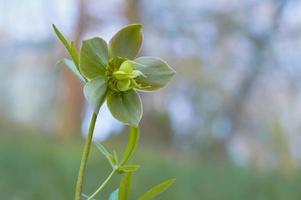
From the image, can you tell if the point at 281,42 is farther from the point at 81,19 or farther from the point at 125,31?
the point at 125,31

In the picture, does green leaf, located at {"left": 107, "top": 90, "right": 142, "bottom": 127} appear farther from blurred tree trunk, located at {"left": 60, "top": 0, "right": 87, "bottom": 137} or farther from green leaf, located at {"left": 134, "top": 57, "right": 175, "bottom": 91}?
blurred tree trunk, located at {"left": 60, "top": 0, "right": 87, "bottom": 137}

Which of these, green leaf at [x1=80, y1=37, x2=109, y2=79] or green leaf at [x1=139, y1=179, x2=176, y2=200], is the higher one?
green leaf at [x1=80, y1=37, x2=109, y2=79]

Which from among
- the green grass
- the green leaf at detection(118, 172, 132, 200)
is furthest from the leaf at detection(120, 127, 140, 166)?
the green grass

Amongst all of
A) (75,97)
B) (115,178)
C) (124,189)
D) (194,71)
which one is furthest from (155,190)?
(194,71)

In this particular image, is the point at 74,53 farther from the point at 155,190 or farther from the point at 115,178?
the point at 115,178

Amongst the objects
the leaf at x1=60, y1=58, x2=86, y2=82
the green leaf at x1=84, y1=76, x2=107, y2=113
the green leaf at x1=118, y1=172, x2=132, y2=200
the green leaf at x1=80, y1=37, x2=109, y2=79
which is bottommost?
the green leaf at x1=118, y1=172, x2=132, y2=200
